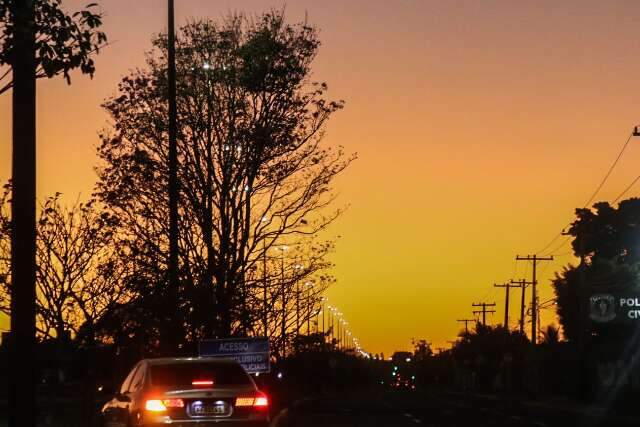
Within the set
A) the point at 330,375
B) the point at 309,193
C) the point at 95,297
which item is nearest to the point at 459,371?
the point at 330,375

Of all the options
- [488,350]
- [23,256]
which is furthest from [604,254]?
[23,256]

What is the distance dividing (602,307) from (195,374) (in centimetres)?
6111

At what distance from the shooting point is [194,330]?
34.6m

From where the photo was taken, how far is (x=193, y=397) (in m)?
17.0

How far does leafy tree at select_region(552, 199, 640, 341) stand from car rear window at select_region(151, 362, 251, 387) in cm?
6707

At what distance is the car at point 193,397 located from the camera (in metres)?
16.9

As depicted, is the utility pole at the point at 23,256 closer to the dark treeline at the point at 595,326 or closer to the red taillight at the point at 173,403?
the red taillight at the point at 173,403

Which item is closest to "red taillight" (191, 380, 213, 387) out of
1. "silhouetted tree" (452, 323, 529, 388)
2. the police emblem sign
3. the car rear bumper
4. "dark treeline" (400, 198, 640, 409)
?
the car rear bumper

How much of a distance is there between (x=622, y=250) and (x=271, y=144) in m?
56.7

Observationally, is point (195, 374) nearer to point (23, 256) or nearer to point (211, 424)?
point (211, 424)

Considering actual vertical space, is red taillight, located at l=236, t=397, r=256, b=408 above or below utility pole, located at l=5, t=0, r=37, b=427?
below

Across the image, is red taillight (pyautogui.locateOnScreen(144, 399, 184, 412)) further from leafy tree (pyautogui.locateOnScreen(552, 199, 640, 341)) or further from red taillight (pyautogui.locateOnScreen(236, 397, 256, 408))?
leafy tree (pyautogui.locateOnScreen(552, 199, 640, 341))

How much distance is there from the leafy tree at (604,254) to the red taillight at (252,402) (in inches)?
2652

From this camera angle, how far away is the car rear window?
17438 millimetres
